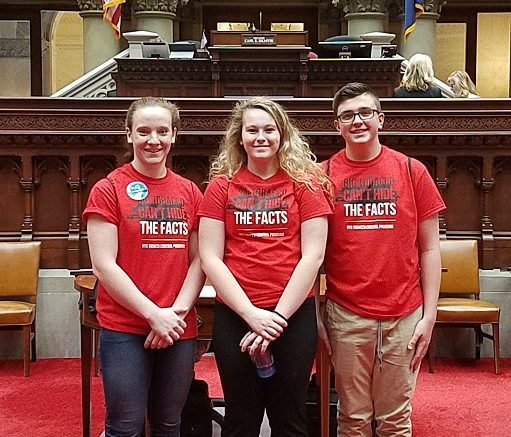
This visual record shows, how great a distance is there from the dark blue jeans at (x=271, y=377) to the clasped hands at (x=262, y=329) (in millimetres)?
61

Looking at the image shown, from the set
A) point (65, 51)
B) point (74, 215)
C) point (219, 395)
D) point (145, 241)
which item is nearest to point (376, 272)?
point (145, 241)

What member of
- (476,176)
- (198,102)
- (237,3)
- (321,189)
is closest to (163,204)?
(321,189)

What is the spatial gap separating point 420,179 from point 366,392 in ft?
2.52

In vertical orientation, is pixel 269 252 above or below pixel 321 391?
above

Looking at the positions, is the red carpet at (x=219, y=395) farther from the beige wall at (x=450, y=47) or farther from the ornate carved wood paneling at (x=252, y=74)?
the beige wall at (x=450, y=47)

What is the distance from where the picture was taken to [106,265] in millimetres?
2672

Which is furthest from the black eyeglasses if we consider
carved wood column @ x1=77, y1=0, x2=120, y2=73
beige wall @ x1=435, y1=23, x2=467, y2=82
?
beige wall @ x1=435, y1=23, x2=467, y2=82

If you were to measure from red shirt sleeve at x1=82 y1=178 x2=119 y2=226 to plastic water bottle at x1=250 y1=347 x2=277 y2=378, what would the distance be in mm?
630

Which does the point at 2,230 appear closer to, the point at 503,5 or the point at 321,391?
the point at 321,391

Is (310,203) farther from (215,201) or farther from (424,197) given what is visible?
(424,197)

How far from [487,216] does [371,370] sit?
3.20 m

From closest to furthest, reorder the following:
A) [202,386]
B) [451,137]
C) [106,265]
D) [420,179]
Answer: [106,265], [420,179], [202,386], [451,137]

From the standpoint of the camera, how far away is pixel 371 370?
289 centimetres

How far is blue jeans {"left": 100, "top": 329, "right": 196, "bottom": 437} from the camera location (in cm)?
266
